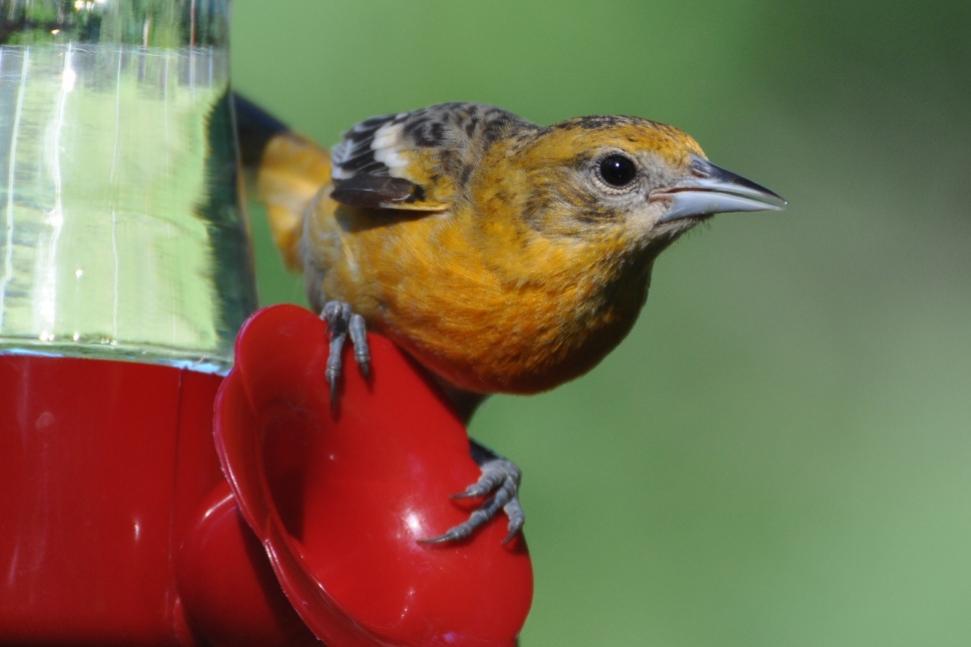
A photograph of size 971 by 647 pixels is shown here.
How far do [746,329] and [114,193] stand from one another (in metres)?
3.12

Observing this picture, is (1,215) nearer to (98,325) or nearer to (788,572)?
(98,325)

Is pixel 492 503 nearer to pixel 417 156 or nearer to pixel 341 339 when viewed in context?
pixel 341 339

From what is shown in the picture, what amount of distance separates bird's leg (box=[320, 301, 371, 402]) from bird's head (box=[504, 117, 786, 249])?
494 millimetres

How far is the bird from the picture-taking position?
324cm

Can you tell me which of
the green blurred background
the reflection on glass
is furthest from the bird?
the green blurred background

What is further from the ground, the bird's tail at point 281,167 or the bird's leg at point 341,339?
the bird's leg at point 341,339

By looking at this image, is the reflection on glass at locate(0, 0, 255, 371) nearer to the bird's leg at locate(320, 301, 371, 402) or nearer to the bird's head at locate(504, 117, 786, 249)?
the bird's leg at locate(320, 301, 371, 402)

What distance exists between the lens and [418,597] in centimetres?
280

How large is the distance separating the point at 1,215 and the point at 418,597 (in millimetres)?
989

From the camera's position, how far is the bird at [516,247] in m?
3.24

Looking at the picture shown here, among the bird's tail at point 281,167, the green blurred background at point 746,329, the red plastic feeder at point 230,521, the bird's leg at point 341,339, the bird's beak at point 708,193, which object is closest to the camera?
the red plastic feeder at point 230,521

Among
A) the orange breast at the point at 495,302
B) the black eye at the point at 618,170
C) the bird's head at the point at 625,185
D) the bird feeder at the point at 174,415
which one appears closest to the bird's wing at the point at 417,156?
the orange breast at the point at 495,302

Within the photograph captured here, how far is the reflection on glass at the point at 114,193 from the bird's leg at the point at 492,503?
52cm

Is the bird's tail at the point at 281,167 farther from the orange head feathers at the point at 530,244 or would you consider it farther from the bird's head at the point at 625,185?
the bird's head at the point at 625,185
